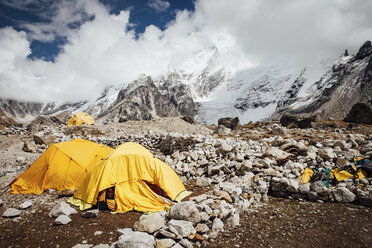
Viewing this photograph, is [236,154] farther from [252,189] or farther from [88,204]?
[88,204]

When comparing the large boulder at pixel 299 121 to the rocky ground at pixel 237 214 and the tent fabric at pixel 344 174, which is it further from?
the tent fabric at pixel 344 174

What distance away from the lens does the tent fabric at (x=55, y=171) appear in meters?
8.56

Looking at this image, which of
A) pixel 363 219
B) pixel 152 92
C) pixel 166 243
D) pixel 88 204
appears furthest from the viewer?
pixel 152 92

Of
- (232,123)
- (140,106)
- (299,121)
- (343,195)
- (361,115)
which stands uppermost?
(140,106)

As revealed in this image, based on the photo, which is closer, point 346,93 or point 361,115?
point 361,115

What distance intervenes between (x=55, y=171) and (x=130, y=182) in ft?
13.4

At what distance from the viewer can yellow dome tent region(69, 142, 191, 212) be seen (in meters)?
7.04

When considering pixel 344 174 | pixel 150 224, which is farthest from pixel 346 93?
pixel 150 224

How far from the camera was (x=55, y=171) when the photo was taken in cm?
888

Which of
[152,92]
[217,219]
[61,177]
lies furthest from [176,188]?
[152,92]

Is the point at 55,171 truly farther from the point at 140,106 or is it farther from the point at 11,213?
Result: the point at 140,106

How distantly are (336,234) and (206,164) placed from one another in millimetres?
6512

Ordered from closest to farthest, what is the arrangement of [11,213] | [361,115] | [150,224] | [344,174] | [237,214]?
1. [150,224]
2. [237,214]
3. [11,213]
4. [344,174]
5. [361,115]

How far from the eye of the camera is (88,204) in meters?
7.04
